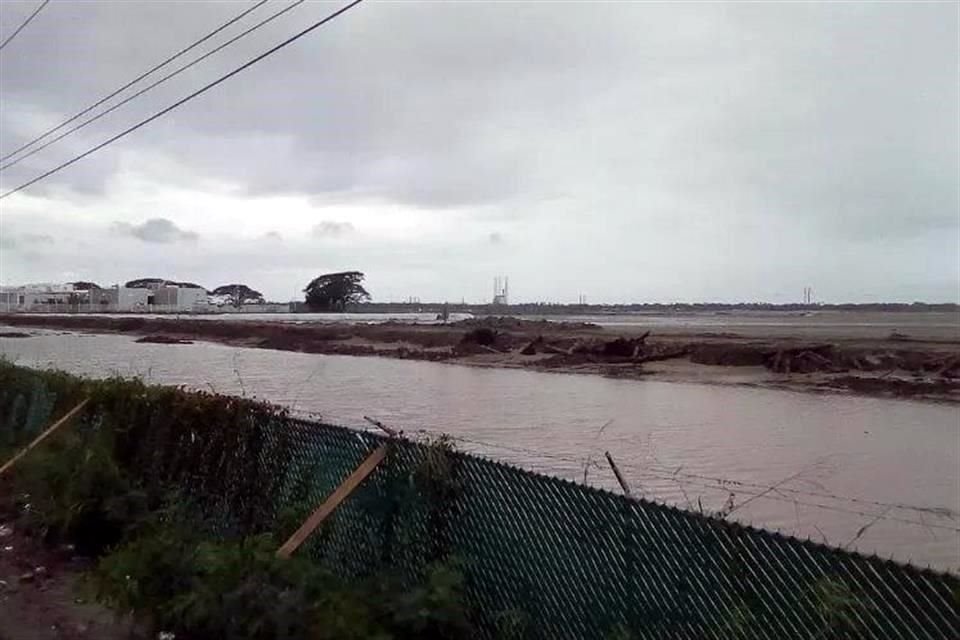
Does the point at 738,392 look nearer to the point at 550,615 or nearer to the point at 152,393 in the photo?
the point at 152,393

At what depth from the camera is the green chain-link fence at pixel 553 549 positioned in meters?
4.14

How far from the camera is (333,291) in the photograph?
16512cm

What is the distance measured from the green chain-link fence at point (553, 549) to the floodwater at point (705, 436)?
1175 millimetres

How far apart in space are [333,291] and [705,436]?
149 meters

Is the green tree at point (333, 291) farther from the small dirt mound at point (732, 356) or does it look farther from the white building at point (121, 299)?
the small dirt mound at point (732, 356)

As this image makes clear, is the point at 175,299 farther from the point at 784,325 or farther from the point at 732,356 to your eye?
the point at 732,356

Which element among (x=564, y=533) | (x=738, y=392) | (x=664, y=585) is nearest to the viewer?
(x=664, y=585)

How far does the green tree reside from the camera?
16400 cm

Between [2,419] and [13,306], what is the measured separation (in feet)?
585

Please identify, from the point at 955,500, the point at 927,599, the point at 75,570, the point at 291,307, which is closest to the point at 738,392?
the point at 955,500

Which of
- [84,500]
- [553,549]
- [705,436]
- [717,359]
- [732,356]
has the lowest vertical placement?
[705,436]

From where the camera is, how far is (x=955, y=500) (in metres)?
12.8

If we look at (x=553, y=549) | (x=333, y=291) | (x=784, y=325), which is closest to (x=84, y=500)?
(x=553, y=549)

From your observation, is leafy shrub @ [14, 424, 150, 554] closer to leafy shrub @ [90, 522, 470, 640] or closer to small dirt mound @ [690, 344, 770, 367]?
leafy shrub @ [90, 522, 470, 640]
